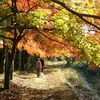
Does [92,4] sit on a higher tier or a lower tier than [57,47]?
higher

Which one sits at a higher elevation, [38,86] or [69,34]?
[69,34]

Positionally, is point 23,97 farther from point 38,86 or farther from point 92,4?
point 92,4

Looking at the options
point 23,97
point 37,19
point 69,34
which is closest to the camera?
point 37,19

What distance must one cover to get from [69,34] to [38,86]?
9548 mm

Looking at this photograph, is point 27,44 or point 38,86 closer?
point 38,86

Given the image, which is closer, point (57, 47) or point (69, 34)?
point (69, 34)

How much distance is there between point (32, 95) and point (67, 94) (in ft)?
7.41

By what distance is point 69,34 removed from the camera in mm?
13102

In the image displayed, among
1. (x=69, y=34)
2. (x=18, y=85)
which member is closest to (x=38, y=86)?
(x=18, y=85)

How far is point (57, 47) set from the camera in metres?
19.9

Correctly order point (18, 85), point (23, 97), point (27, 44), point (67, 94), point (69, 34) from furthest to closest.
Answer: point (27, 44)
point (18, 85)
point (67, 94)
point (23, 97)
point (69, 34)

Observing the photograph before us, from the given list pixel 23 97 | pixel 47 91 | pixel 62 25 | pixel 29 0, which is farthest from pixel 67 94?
pixel 62 25

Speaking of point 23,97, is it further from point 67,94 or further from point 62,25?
point 62,25

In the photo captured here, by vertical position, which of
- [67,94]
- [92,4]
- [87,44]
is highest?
[92,4]
